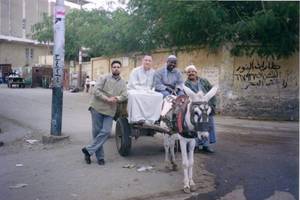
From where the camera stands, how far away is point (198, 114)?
6.24 metres

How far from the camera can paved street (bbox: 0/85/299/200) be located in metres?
6.56

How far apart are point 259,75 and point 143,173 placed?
1028 centimetres

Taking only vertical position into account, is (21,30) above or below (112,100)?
above

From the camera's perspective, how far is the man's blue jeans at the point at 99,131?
8.16 meters

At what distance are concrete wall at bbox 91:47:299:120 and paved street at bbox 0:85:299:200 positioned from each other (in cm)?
419

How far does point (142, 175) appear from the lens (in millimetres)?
7539

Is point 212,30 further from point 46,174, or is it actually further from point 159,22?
point 46,174

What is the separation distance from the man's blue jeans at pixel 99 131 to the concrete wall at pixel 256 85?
9678mm

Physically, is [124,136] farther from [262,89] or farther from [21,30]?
[21,30]

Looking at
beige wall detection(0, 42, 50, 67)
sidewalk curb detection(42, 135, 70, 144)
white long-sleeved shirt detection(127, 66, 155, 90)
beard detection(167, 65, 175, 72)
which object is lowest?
sidewalk curb detection(42, 135, 70, 144)

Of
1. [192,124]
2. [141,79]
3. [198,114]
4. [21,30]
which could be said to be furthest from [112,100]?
[21,30]

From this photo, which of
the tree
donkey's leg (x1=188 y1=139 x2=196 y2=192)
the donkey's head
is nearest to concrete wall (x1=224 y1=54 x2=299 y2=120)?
the tree

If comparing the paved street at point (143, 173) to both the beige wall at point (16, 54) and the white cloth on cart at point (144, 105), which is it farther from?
the beige wall at point (16, 54)

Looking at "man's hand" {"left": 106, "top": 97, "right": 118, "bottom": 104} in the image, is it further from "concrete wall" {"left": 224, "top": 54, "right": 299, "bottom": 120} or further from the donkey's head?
"concrete wall" {"left": 224, "top": 54, "right": 299, "bottom": 120}
